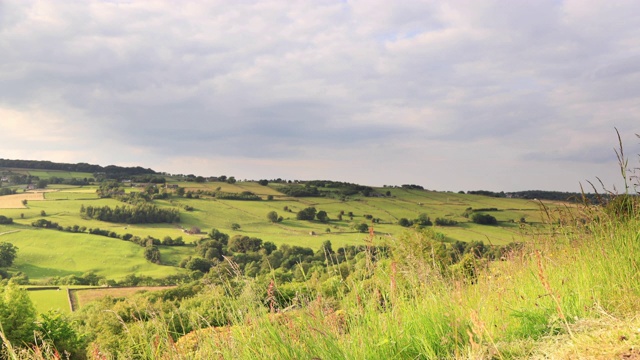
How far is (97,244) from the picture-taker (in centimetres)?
11412

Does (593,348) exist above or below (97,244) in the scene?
above

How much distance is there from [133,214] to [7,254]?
38.8m

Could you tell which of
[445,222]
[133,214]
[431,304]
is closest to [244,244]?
[445,222]

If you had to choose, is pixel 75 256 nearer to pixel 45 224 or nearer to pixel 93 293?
pixel 45 224

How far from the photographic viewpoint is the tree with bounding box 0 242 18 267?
337ft

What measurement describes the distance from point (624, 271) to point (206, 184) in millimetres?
167713

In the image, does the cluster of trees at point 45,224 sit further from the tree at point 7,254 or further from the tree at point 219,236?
the tree at point 219,236

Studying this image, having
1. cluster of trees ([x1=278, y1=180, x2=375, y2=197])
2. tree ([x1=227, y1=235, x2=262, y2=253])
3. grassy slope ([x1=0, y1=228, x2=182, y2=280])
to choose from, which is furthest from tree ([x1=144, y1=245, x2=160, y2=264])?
cluster of trees ([x1=278, y1=180, x2=375, y2=197])

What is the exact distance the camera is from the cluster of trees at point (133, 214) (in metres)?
139

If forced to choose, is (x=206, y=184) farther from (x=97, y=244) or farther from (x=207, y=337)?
(x=207, y=337)

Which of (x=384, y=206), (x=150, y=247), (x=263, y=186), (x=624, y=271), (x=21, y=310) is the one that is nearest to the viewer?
(x=624, y=271)

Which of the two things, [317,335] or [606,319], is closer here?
[317,335]

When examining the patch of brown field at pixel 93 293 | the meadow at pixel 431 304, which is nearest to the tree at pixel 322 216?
the patch of brown field at pixel 93 293

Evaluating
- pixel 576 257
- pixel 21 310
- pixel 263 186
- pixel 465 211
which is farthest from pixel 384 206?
pixel 576 257
